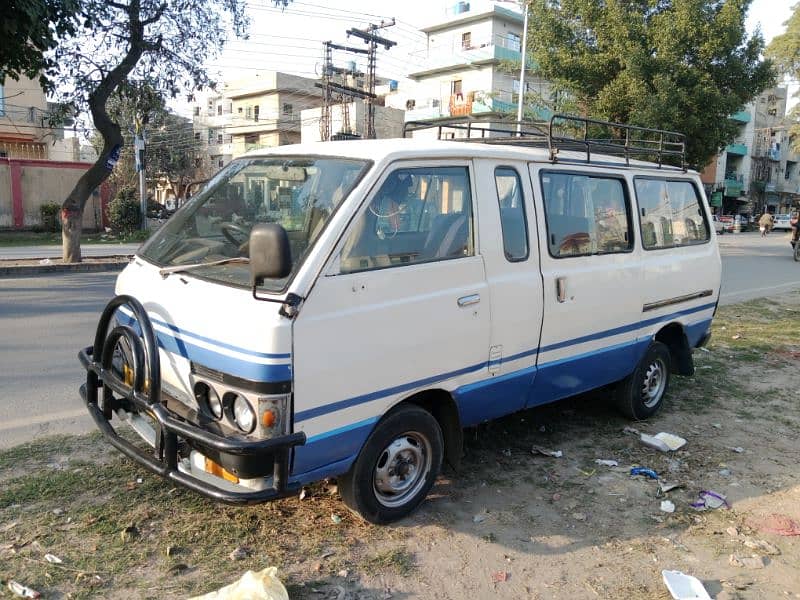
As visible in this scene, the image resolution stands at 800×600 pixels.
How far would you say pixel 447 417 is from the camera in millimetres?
3699

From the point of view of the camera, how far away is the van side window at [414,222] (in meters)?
3.18

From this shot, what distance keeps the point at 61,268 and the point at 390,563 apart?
13277mm

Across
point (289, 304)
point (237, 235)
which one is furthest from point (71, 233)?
point (289, 304)

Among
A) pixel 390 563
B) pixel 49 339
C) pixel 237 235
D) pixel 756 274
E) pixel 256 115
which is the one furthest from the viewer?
pixel 256 115

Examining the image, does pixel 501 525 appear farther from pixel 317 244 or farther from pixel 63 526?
pixel 63 526

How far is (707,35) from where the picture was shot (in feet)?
55.9

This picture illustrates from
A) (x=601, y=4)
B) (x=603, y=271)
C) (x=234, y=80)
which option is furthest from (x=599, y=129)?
(x=234, y=80)

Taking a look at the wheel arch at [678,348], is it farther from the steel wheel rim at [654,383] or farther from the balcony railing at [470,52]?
the balcony railing at [470,52]

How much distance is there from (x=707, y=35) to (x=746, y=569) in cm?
1729

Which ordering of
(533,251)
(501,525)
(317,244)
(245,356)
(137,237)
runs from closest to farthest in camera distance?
1. (245,356)
2. (317,244)
3. (501,525)
4. (533,251)
5. (137,237)

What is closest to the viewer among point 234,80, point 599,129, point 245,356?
point 245,356

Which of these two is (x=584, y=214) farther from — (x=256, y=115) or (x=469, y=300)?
(x=256, y=115)

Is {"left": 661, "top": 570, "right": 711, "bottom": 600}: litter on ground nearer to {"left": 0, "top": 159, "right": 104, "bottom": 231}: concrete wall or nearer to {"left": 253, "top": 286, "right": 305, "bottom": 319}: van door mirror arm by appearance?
{"left": 253, "top": 286, "right": 305, "bottom": 319}: van door mirror arm

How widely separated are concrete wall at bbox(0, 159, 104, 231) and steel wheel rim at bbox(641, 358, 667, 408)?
25.8 m
